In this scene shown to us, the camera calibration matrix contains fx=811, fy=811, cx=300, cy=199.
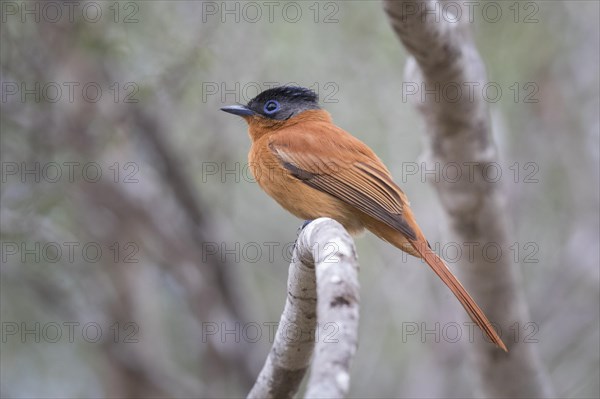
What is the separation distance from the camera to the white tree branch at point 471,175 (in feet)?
11.7

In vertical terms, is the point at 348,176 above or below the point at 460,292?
above

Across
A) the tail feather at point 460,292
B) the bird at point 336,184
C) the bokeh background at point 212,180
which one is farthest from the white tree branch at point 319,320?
the bokeh background at point 212,180

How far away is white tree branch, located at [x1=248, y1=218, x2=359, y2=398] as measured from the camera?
155 centimetres

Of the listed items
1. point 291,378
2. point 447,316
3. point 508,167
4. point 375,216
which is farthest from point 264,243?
point 291,378

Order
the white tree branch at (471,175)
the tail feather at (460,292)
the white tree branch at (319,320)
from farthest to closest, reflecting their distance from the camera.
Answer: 1. the white tree branch at (471,175)
2. the tail feather at (460,292)
3. the white tree branch at (319,320)

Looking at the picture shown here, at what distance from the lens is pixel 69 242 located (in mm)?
6246

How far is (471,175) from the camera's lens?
4.24 meters

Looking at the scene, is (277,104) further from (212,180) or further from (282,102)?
(212,180)

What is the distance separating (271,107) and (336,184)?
38.0 inches

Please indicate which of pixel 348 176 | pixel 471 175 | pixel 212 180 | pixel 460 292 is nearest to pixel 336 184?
pixel 348 176

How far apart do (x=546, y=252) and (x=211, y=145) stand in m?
3.76

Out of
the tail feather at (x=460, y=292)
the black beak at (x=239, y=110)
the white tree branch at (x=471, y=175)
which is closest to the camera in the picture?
the tail feather at (x=460, y=292)

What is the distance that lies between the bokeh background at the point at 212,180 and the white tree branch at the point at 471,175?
68cm

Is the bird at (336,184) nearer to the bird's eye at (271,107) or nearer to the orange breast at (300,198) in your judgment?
the orange breast at (300,198)
